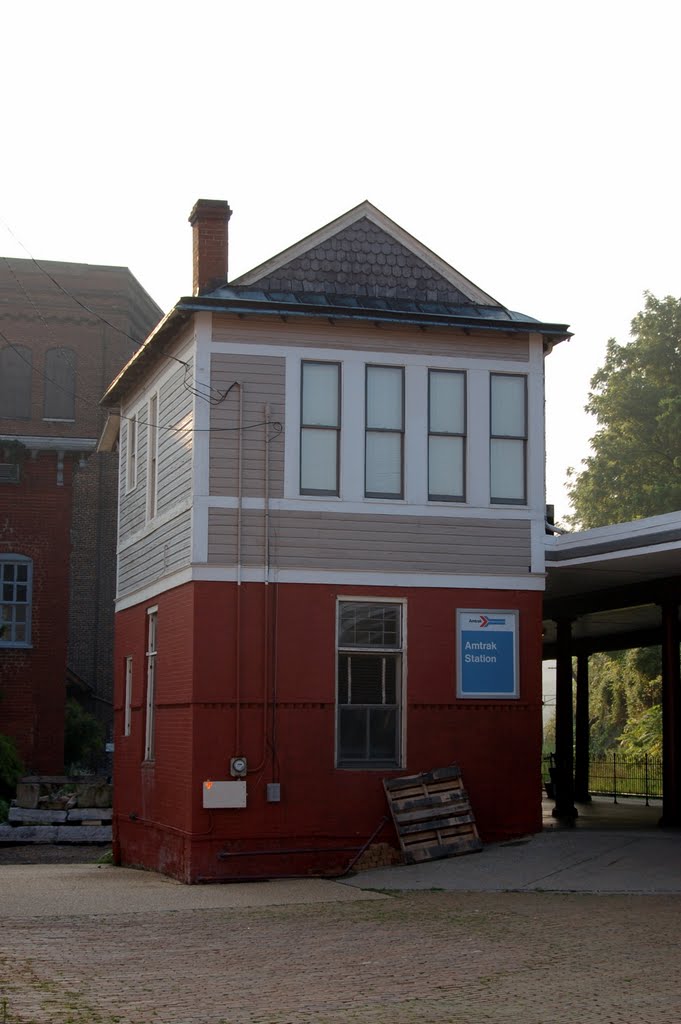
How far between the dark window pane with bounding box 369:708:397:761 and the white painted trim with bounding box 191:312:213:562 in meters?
3.23

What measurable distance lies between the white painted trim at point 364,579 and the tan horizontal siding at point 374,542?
89mm

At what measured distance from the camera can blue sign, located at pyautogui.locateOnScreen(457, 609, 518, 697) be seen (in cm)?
2016

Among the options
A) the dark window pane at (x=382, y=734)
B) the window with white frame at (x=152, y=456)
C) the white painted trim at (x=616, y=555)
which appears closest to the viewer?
the white painted trim at (x=616, y=555)

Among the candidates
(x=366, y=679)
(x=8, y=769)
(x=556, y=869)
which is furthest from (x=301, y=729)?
(x=8, y=769)

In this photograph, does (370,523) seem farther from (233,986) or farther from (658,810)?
(658,810)

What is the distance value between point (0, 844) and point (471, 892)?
14214mm

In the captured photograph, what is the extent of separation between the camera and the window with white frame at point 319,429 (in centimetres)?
2012

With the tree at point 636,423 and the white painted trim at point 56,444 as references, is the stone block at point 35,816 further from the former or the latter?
the tree at point 636,423

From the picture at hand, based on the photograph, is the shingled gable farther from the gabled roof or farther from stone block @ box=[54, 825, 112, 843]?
stone block @ box=[54, 825, 112, 843]

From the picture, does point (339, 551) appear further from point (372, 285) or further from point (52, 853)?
point (52, 853)

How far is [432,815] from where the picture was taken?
19.4 m

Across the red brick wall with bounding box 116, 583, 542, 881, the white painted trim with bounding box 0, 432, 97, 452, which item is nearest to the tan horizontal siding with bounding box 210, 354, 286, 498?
the red brick wall with bounding box 116, 583, 542, 881

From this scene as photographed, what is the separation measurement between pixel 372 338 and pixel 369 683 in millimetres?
4843

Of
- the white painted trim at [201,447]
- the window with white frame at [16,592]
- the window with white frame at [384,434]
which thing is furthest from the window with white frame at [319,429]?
the window with white frame at [16,592]
